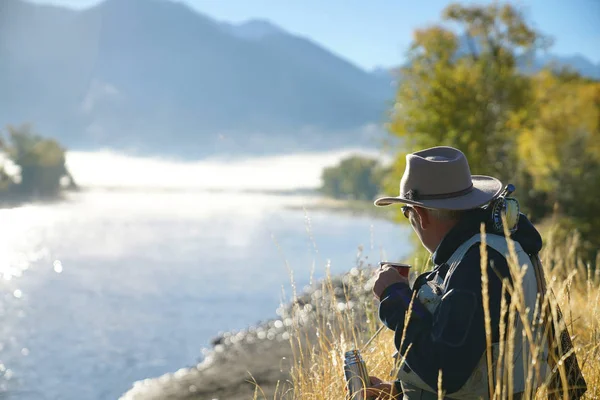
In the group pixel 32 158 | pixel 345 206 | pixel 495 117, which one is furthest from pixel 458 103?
pixel 345 206

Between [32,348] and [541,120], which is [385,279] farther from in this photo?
[541,120]

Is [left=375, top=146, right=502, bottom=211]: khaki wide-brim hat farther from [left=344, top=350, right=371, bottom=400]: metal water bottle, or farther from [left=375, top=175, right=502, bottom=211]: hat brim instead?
[left=344, top=350, right=371, bottom=400]: metal water bottle

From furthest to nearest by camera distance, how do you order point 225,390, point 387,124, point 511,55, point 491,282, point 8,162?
1. point 8,162
2. point 511,55
3. point 387,124
4. point 225,390
5. point 491,282

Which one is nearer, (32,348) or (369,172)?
(32,348)

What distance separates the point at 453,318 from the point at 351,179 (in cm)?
8787

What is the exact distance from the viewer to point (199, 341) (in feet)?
50.9

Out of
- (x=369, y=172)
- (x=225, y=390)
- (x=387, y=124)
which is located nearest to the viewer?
(x=225, y=390)

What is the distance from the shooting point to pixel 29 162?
179 ft

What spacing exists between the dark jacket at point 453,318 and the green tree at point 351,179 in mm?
81499

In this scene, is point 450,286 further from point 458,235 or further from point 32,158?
point 32,158

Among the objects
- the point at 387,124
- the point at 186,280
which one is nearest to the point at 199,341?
the point at 387,124

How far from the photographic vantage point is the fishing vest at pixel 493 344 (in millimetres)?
1940

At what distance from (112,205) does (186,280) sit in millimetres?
86500

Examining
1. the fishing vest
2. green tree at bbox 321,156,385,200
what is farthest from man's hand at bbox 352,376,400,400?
green tree at bbox 321,156,385,200
